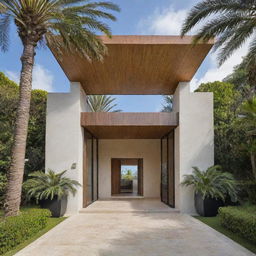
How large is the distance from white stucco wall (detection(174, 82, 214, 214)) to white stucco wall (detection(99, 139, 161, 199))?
547 cm

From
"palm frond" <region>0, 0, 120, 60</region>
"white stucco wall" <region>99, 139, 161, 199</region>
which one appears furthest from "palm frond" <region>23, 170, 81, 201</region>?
"white stucco wall" <region>99, 139, 161, 199</region>

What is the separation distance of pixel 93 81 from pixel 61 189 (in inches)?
197

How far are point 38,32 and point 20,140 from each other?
3.38m

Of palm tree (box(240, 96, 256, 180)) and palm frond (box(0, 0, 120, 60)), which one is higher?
palm frond (box(0, 0, 120, 60))

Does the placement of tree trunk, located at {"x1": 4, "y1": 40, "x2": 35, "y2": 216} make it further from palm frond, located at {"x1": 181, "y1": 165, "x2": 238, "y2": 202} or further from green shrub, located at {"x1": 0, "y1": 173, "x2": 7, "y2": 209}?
palm frond, located at {"x1": 181, "y1": 165, "x2": 238, "y2": 202}

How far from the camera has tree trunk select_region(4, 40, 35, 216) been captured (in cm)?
772

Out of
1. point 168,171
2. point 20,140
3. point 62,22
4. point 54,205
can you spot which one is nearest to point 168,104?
point 168,171

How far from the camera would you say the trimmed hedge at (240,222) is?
647 cm

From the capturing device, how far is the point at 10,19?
30.9ft

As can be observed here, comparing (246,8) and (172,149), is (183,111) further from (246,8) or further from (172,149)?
(246,8)

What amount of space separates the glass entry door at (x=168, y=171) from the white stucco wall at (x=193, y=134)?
110 centimetres

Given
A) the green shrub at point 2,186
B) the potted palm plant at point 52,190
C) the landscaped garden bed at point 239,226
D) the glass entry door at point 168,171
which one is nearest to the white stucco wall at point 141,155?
the glass entry door at point 168,171

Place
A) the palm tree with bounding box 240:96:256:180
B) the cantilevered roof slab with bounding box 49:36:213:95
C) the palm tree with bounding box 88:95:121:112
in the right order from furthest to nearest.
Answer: the palm tree with bounding box 88:95:121:112 < the palm tree with bounding box 240:96:256:180 < the cantilevered roof slab with bounding box 49:36:213:95

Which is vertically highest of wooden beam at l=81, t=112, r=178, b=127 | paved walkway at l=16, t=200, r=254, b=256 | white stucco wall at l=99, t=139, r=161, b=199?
wooden beam at l=81, t=112, r=178, b=127
